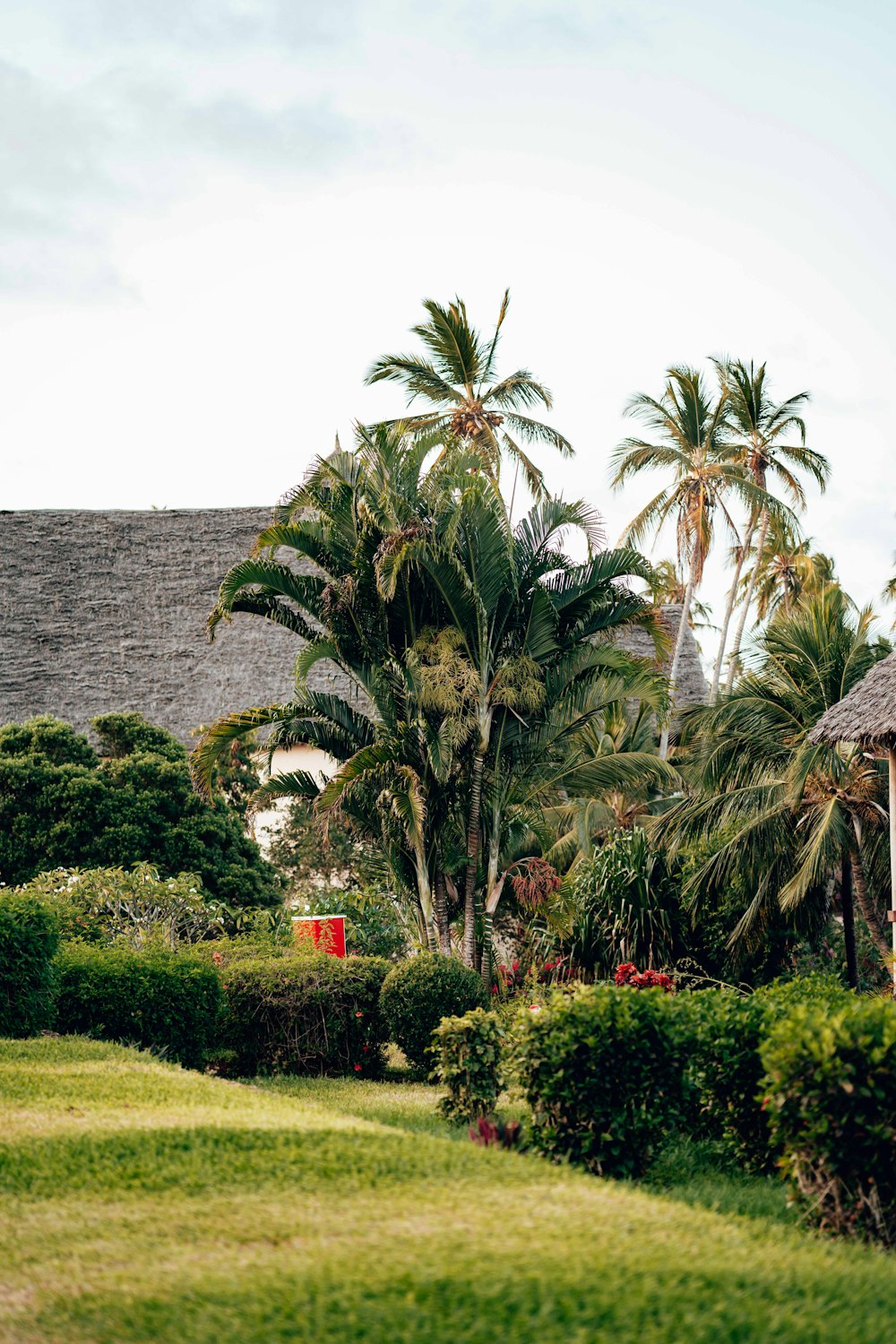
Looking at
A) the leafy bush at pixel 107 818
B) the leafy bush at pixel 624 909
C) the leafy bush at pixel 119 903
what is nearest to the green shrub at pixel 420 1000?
the leafy bush at pixel 119 903

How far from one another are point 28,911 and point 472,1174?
600 cm

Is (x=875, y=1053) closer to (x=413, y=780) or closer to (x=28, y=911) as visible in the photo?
(x=28, y=911)

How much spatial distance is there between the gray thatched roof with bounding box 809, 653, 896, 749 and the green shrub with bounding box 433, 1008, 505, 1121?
4491 mm

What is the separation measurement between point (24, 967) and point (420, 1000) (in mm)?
3765

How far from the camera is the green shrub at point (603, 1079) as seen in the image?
6773 millimetres

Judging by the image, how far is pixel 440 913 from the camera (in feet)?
47.8

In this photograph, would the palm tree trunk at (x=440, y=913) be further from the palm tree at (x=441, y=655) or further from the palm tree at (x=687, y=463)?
the palm tree at (x=687, y=463)

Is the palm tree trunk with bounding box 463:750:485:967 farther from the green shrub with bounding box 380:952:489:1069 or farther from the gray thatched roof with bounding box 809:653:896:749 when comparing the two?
the gray thatched roof with bounding box 809:653:896:749

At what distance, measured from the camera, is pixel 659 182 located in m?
12.0

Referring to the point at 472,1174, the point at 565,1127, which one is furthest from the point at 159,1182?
the point at 565,1127

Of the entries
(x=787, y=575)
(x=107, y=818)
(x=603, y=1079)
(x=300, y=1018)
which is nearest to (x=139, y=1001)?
(x=300, y=1018)

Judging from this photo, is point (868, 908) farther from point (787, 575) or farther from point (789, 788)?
point (787, 575)

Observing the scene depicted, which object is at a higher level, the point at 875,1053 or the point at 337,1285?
the point at 875,1053

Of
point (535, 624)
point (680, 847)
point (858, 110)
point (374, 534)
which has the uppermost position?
point (858, 110)
